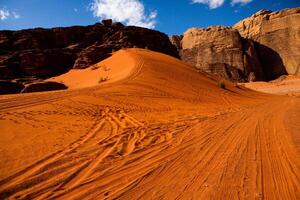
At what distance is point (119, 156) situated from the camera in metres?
4.77

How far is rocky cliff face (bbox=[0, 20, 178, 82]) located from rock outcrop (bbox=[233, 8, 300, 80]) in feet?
64.4

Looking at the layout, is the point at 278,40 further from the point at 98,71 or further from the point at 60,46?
the point at 60,46

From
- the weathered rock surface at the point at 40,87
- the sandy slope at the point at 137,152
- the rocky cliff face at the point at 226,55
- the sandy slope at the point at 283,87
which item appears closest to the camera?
the sandy slope at the point at 137,152

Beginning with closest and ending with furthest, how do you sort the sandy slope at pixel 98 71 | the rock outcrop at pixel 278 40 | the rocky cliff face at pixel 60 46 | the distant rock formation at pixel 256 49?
1. the sandy slope at pixel 98 71
2. the rocky cliff face at pixel 60 46
3. the rock outcrop at pixel 278 40
4. the distant rock formation at pixel 256 49

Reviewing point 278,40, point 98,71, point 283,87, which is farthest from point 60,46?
point 278,40

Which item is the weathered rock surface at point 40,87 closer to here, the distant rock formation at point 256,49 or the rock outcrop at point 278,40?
the distant rock formation at point 256,49

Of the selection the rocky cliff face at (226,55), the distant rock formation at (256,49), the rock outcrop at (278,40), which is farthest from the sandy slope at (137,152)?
the rock outcrop at (278,40)

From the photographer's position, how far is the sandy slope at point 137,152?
11.9 feet

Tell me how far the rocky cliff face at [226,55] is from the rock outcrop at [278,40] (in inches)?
90.6

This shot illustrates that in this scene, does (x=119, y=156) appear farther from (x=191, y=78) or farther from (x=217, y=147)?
(x=191, y=78)

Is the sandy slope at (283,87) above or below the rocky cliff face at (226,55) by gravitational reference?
below

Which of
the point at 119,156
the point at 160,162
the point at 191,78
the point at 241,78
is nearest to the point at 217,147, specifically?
the point at 160,162

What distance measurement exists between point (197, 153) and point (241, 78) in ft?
112

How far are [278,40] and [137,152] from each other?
39558mm
